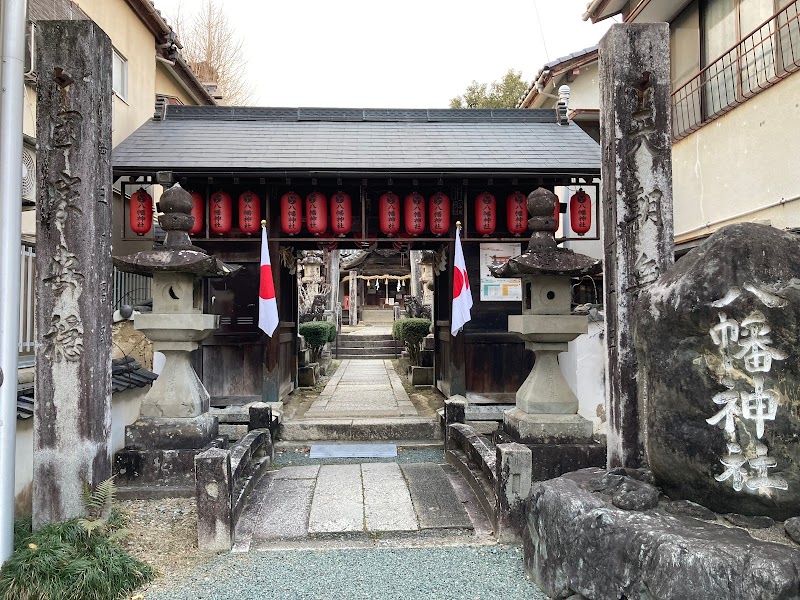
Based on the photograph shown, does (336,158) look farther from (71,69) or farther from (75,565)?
(75,565)

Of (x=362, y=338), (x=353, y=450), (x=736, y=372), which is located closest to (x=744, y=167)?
(x=736, y=372)

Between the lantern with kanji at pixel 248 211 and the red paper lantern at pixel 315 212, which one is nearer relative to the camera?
the lantern with kanji at pixel 248 211

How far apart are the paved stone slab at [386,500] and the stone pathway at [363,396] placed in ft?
8.31

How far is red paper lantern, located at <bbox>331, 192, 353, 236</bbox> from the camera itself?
9438 mm

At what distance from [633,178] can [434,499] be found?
12.4 ft

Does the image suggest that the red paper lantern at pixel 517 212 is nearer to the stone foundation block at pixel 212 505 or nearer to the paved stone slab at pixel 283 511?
the paved stone slab at pixel 283 511

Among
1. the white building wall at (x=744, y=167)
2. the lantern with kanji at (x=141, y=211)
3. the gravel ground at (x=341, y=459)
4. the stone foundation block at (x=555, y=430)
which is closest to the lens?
the stone foundation block at (x=555, y=430)

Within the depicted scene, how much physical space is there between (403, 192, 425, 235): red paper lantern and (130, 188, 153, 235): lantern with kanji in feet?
14.6

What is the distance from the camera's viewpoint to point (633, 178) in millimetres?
4641

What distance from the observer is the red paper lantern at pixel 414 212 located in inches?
372

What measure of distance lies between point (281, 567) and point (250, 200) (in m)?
6.46

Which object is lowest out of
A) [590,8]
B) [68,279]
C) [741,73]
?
[68,279]

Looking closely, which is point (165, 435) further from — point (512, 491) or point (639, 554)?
point (639, 554)

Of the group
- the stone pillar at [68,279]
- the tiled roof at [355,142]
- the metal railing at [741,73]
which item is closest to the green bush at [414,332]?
the tiled roof at [355,142]
